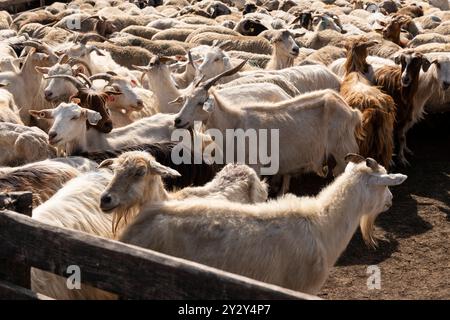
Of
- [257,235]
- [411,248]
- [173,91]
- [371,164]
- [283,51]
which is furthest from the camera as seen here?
[283,51]

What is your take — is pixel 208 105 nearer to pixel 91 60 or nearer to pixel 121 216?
pixel 121 216

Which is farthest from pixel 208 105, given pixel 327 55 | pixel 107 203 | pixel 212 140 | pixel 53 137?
pixel 327 55

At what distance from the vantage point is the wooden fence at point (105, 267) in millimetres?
3217

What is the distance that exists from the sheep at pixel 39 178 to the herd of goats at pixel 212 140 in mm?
11

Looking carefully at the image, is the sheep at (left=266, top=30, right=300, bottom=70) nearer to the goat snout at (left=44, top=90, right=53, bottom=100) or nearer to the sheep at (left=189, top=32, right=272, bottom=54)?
the sheep at (left=189, top=32, right=272, bottom=54)

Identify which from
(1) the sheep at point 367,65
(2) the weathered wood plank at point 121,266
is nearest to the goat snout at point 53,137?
(2) the weathered wood plank at point 121,266

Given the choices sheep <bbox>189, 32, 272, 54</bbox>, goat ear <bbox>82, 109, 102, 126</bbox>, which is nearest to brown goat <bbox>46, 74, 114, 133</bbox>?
goat ear <bbox>82, 109, 102, 126</bbox>

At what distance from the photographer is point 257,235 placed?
15.0ft

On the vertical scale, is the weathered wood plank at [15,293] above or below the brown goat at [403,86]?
above

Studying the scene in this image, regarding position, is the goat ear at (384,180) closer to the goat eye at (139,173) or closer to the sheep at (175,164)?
the goat eye at (139,173)

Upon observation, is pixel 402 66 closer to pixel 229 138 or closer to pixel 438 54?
pixel 438 54

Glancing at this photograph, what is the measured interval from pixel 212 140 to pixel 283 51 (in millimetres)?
4216

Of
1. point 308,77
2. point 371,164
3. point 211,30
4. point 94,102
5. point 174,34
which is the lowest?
point 174,34

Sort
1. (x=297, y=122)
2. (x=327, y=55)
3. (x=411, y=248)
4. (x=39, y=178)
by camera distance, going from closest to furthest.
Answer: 1. (x=39, y=178)
2. (x=411, y=248)
3. (x=297, y=122)
4. (x=327, y=55)
